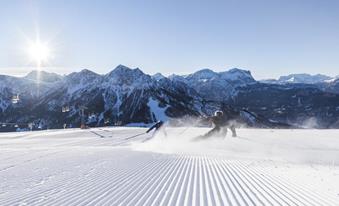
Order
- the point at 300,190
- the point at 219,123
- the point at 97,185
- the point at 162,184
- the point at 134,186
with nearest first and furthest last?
the point at 300,190 → the point at 134,186 → the point at 97,185 → the point at 162,184 → the point at 219,123

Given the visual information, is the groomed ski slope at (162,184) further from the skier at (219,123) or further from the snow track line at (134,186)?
the skier at (219,123)

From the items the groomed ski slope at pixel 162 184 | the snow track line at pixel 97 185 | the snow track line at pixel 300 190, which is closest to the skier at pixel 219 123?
the groomed ski slope at pixel 162 184

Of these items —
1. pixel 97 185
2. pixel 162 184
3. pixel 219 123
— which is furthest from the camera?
pixel 219 123

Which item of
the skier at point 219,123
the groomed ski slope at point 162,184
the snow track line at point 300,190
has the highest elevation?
the skier at point 219,123

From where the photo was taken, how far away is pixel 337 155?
21438 millimetres

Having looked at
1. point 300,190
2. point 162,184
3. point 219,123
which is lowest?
point 300,190

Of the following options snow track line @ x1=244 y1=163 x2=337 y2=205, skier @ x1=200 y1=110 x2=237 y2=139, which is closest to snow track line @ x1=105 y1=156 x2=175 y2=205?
snow track line @ x1=244 y1=163 x2=337 y2=205

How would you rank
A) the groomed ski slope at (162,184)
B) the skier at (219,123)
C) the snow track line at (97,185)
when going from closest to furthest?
the snow track line at (97,185), the groomed ski slope at (162,184), the skier at (219,123)

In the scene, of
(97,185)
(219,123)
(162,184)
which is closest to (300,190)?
(162,184)

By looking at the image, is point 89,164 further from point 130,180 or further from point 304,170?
point 304,170

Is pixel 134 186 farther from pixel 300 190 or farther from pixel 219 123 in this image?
pixel 219 123

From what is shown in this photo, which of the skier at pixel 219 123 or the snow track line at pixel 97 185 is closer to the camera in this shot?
the snow track line at pixel 97 185

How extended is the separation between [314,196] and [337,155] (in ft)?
44.1

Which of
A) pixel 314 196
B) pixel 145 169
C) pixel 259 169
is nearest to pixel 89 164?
pixel 145 169
